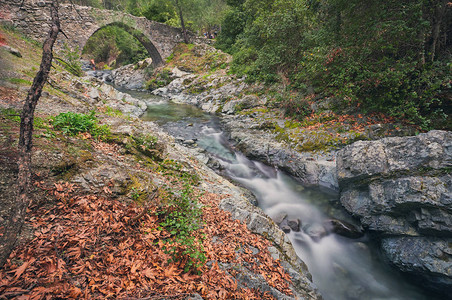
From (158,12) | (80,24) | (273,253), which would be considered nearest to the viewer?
(273,253)

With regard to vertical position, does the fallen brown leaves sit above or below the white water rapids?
below

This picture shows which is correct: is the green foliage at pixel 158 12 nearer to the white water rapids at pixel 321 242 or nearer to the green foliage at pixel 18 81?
the green foliage at pixel 18 81

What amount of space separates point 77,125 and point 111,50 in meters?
45.7

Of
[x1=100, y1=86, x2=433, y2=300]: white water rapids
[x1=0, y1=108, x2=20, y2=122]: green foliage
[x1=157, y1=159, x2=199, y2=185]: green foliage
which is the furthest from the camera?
[x1=157, y1=159, x2=199, y2=185]: green foliage

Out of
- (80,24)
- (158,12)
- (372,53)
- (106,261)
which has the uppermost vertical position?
(158,12)

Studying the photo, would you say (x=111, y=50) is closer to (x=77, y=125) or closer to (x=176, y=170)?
(x=77, y=125)

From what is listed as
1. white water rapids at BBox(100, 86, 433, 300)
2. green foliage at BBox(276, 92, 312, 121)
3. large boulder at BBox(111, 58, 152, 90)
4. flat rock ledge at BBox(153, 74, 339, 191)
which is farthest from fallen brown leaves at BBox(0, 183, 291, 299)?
large boulder at BBox(111, 58, 152, 90)

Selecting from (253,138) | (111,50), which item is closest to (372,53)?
(253,138)

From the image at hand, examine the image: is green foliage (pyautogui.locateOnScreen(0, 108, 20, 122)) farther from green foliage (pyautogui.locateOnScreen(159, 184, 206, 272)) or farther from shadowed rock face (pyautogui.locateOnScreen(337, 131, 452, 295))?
shadowed rock face (pyautogui.locateOnScreen(337, 131, 452, 295))

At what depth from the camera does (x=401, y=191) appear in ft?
15.5

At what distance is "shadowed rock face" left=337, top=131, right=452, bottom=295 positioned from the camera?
4223mm

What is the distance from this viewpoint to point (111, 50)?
40000mm

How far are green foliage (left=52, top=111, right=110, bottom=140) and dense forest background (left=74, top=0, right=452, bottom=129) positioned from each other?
3.19 m

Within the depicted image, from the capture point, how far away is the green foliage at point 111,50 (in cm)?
3098
